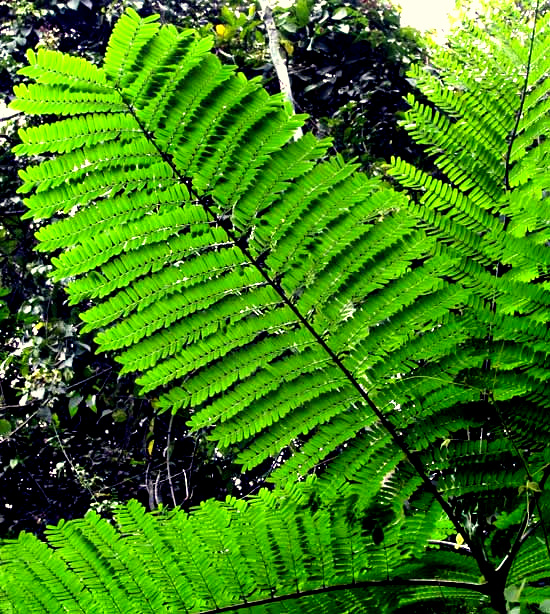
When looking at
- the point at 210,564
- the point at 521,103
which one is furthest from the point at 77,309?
the point at 210,564

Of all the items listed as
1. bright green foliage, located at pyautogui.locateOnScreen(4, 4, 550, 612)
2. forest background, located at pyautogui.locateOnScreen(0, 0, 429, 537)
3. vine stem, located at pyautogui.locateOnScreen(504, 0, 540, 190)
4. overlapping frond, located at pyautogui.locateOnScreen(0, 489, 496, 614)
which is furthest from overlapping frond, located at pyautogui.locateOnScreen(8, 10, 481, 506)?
forest background, located at pyautogui.locateOnScreen(0, 0, 429, 537)

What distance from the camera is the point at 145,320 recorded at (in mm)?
842

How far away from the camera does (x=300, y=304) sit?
34.2 inches

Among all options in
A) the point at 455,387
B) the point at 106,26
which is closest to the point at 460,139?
the point at 455,387

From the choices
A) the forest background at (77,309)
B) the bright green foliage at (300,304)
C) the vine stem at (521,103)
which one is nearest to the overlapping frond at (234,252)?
the bright green foliage at (300,304)

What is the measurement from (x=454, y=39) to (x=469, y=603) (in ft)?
2.99

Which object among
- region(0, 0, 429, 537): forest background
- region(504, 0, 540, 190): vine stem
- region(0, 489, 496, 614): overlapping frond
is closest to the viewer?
region(0, 489, 496, 614): overlapping frond

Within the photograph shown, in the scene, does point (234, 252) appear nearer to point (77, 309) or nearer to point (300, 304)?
point (300, 304)

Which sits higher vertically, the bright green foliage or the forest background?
the forest background

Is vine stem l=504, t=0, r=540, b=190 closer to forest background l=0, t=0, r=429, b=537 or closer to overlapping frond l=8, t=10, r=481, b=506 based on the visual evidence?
overlapping frond l=8, t=10, r=481, b=506

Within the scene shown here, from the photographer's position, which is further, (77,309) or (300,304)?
(77,309)

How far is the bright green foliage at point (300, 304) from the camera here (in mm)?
812

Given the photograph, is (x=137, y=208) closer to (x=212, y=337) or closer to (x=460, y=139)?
(x=212, y=337)

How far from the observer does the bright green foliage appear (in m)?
0.81
